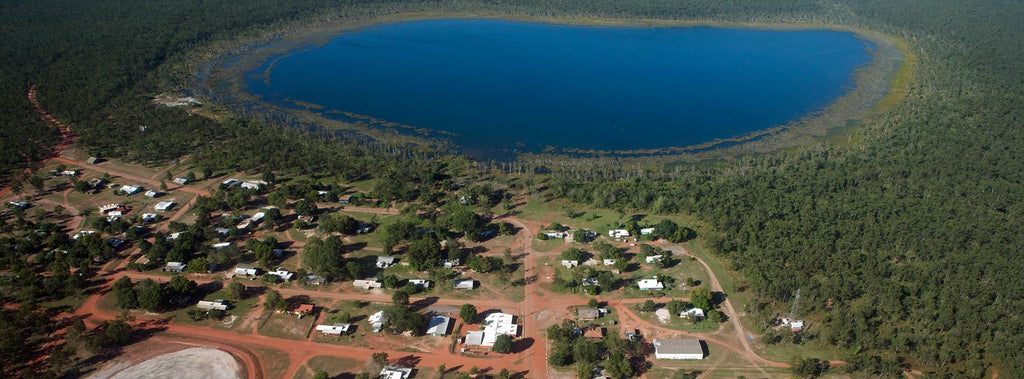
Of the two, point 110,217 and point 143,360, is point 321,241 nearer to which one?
point 143,360

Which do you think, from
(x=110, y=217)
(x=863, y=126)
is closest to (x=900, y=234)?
(x=863, y=126)

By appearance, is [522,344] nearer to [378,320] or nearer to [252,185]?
[378,320]

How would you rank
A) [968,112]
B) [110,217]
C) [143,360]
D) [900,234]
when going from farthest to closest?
[968,112]
[110,217]
[900,234]
[143,360]

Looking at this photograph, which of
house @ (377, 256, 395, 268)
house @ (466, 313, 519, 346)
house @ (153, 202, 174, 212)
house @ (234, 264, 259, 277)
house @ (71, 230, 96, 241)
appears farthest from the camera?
house @ (153, 202, 174, 212)

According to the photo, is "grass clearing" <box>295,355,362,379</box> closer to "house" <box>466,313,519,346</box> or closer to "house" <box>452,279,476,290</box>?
"house" <box>466,313,519,346</box>

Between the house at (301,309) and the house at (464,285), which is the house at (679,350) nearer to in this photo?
the house at (464,285)

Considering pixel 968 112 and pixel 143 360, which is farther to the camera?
pixel 968 112

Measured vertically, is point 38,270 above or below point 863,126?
below

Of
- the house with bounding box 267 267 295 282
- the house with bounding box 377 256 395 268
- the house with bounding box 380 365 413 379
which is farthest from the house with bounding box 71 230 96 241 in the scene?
the house with bounding box 380 365 413 379
